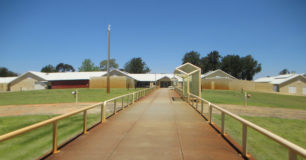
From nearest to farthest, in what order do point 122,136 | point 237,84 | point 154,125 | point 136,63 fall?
point 122,136 → point 154,125 → point 237,84 → point 136,63

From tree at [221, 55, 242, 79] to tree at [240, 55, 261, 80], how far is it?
5.96ft

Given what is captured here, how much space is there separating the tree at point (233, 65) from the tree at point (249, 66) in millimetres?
1817

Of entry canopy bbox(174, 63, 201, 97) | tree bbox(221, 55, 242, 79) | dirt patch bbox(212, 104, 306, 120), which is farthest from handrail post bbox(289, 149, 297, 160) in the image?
tree bbox(221, 55, 242, 79)

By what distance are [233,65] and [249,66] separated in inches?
273

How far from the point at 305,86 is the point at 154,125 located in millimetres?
52017

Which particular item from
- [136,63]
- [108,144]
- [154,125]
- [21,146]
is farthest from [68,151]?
[136,63]

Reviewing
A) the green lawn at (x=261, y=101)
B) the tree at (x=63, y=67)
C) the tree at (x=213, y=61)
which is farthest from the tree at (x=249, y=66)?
the tree at (x=63, y=67)

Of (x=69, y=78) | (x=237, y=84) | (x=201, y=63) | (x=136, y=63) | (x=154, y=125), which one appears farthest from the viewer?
(x=136, y=63)

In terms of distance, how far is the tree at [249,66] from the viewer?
80.1 meters

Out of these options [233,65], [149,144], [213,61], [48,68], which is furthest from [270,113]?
[48,68]

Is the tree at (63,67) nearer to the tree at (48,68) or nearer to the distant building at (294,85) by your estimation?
the tree at (48,68)

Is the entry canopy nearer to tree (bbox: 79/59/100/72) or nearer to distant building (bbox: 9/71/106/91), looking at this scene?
distant building (bbox: 9/71/106/91)

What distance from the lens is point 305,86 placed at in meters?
43.2

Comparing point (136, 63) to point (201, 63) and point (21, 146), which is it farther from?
point (21, 146)
